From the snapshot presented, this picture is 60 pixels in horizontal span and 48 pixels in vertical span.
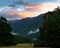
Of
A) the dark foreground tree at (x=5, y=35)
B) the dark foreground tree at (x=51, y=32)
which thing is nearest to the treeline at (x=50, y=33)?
the dark foreground tree at (x=51, y=32)

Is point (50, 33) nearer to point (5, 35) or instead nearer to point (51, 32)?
point (51, 32)

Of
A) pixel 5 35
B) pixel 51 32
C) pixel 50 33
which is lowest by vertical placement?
pixel 50 33

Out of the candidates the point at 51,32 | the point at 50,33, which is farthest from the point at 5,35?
the point at 51,32

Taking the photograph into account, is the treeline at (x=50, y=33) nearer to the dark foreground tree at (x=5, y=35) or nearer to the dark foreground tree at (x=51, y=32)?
the dark foreground tree at (x=51, y=32)

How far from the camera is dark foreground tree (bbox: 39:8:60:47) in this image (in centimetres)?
4625

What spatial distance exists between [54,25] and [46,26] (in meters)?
2.37

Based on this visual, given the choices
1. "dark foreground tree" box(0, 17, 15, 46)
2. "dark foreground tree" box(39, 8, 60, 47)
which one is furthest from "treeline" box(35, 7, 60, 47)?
"dark foreground tree" box(0, 17, 15, 46)

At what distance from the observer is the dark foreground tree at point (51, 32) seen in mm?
46250

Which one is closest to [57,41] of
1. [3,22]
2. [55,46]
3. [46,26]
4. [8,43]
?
[55,46]

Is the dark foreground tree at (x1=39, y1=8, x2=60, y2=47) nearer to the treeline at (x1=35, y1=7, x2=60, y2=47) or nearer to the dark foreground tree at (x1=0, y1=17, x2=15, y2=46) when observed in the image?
the treeline at (x1=35, y1=7, x2=60, y2=47)

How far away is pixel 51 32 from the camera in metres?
47.2

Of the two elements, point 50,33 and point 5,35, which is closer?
point 50,33

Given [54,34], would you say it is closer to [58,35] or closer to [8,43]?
[58,35]

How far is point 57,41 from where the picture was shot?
4612cm
